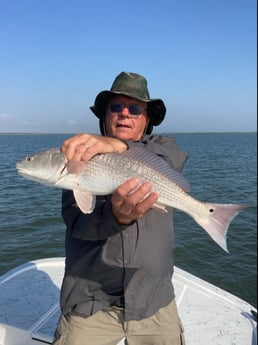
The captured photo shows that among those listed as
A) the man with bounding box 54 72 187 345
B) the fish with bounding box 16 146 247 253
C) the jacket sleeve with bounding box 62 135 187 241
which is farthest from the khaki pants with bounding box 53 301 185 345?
the fish with bounding box 16 146 247 253

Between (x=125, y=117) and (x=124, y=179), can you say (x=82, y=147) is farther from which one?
(x=125, y=117)

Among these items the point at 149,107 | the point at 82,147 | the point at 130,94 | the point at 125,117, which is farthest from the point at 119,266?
the point at 149,107

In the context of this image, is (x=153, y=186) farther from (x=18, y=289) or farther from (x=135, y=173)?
(x=18, y=289)

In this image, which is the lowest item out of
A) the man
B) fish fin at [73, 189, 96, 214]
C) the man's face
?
the man

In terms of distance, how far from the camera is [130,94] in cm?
321

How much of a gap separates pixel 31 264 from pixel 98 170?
13.3 feet

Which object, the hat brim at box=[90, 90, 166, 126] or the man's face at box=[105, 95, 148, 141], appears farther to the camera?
the hat brim at box=[90, 90, 166, 126]

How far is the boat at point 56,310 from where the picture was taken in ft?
13.9

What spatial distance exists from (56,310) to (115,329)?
199 centimetres

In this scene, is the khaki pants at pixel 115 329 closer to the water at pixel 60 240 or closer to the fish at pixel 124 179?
the fish at pixel 124 179

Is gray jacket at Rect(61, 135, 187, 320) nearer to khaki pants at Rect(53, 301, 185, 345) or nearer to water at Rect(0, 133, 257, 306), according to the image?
khaki pants at Rect(53, 301, 185, 345)

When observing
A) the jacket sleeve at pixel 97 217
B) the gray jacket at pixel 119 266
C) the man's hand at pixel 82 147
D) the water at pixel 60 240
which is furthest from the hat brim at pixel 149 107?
the water at pixel 60 240

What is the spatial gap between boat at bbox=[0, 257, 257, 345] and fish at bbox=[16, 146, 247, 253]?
2.23 metres

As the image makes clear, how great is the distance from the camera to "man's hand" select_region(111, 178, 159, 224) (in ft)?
7.77
